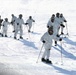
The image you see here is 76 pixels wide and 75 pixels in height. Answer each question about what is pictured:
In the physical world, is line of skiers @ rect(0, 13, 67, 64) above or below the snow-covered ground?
above

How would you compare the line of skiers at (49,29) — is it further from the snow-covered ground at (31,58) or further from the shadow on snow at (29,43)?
the shadow on snow at (29,43)

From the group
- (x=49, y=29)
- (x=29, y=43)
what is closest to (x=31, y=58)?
(x=49, y=29)

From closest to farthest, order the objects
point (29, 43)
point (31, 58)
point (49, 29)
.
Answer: point (49, 29) < point (31, 58) < point (29, 43)

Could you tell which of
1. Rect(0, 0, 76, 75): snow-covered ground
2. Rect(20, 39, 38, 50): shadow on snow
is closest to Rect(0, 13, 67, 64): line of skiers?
Rect(0, 0, 76, 75): snow-covered ground

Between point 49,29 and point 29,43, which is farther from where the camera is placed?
point 29,43

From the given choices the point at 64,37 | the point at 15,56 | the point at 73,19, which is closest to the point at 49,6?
the point at 73,19

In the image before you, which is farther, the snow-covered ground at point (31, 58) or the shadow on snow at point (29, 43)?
the shadow on snow at point (29, 43)

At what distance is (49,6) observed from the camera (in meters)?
64.8

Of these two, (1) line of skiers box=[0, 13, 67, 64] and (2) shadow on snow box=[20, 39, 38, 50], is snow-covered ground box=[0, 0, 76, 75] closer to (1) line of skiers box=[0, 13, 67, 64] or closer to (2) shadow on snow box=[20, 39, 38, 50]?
(2) shadow on snow box=[20, 39, 38, 50]

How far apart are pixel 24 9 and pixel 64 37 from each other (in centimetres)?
3370

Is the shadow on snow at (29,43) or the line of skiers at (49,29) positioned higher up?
the line of skiers at (49,29)

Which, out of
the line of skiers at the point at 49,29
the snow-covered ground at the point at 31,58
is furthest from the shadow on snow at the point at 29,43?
the line of skiers at the point at 49,29

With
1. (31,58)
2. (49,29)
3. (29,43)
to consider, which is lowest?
(31,58)

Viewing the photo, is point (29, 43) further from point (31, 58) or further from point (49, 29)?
point (49, 29)
